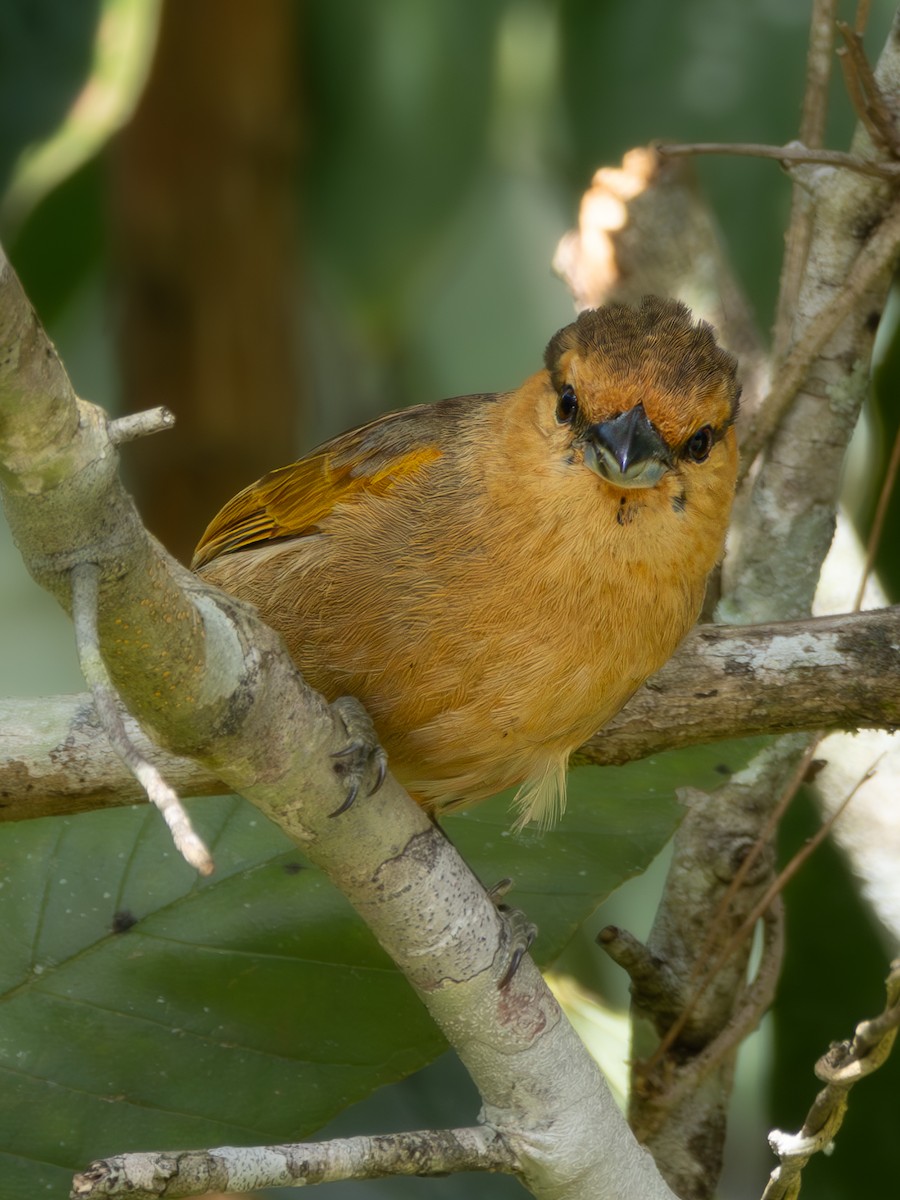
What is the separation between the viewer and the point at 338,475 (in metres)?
2.70

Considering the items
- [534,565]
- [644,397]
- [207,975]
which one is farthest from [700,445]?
[207,975]

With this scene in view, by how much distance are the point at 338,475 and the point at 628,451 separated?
2.13ft

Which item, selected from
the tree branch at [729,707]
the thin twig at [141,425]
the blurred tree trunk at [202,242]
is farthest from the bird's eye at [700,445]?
the blurred tree trunk at [202,242]

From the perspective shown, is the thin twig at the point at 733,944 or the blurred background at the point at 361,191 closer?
the thin twig at the point at 733,944

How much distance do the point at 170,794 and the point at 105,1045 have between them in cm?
144

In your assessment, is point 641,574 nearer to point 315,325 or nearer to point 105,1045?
point 105,1045

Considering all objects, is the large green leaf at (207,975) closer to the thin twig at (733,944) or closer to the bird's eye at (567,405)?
the thin twig at (733,944)

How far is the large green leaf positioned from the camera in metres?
2.41

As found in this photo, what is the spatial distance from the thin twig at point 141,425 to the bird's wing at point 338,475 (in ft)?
3.70

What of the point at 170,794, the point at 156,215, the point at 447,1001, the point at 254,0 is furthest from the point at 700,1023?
the point at 254,0

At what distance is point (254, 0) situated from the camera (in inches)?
208

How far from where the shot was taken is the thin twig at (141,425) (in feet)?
4.49

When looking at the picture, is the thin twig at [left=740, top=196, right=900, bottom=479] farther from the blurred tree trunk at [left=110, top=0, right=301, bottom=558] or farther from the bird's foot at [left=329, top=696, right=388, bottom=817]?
the blurred tree trunk at [left=110, top=0, right=301, bottom=558]

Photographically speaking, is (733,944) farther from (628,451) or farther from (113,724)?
(113,724)
